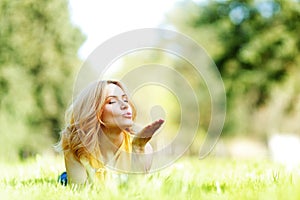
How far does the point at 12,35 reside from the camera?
16.0m

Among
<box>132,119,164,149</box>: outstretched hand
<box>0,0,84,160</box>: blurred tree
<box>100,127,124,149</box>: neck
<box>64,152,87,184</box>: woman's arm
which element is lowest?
<box>64,152,87,184</box>: woman's arm

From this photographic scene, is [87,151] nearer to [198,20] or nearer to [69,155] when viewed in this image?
[69,155]

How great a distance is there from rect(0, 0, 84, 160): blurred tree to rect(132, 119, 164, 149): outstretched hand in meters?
12.8

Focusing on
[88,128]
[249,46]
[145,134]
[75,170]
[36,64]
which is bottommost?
[75,170]

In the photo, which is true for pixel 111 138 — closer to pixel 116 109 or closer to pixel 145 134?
pixel 116 109

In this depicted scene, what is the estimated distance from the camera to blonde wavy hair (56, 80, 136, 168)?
9.04ft

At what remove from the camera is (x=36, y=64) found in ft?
54.0

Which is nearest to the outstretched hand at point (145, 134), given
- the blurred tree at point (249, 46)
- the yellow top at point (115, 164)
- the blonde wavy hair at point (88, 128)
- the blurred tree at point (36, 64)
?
the yellow top at point (115, 164)

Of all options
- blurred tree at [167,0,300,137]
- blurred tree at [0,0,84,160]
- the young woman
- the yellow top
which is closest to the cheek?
the young woman

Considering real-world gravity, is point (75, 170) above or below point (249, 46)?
below

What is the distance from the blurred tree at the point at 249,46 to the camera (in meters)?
22.4

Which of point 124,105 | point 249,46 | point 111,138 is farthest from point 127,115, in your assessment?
point 249,46

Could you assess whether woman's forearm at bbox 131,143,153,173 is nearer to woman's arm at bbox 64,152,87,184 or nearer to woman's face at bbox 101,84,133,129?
woman's face at bbox 101,84,133,129

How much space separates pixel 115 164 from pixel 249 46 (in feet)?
67.3
